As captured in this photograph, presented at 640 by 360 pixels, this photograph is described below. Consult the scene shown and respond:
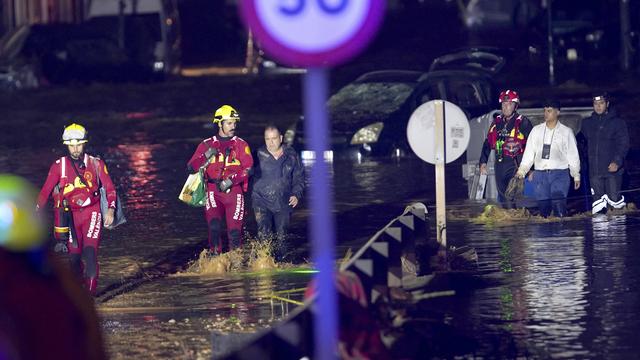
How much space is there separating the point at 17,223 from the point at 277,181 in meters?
10.1

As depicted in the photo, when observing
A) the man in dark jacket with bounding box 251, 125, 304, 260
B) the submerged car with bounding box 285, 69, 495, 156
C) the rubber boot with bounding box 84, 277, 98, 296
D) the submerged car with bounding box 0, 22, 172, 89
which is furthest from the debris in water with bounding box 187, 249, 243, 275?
the submerged car with bounding box 0, 22, 172, 89

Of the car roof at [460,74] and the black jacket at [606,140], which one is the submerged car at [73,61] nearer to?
the car roof at [460,74]

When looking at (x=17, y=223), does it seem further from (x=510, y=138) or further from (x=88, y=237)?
(x=510, y=138)

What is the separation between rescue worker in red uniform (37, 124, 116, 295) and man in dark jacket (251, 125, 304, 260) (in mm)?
2210

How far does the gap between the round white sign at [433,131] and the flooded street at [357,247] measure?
110 cm

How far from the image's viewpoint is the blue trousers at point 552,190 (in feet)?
60.7

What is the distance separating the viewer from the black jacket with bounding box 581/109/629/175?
19003 mm

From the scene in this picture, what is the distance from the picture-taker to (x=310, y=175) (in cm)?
2530

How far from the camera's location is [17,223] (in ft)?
19.0

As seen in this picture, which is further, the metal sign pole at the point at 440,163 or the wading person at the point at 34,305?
the metal sign pole at the point at 440,163

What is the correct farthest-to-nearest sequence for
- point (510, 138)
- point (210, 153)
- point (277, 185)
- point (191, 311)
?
1. point (510, 138)
2. point (277, 185)
3. point (210, 153)
4. point (191, 311)

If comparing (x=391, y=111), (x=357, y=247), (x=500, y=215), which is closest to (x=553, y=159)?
(x=500, y=215)

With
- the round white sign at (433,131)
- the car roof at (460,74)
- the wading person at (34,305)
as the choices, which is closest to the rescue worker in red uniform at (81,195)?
the round white sign at (433,131)

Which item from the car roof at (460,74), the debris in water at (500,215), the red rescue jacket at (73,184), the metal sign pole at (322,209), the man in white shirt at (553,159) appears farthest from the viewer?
the car roof at (460,74)
